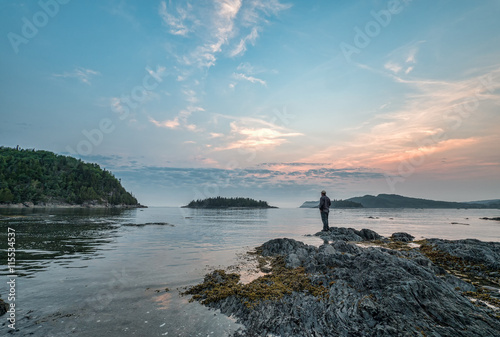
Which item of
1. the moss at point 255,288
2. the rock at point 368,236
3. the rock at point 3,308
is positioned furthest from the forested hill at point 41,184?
the rock at point 368,236

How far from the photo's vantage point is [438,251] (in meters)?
17.3

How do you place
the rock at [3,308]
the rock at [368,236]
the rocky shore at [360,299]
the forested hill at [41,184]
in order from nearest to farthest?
1. the rocky shore at [360,299]
2. the rock at [3,308]
3. the rock at [368,236]
4. the forested hill at [41,184]

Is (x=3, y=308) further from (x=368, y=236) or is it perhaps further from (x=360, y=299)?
(x=368, y=236)

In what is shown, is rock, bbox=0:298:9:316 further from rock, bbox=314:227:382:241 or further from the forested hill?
the forested hill

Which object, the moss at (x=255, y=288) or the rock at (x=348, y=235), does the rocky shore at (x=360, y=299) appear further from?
the rock at (x=348, y=235)

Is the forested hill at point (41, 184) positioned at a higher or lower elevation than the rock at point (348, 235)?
higher

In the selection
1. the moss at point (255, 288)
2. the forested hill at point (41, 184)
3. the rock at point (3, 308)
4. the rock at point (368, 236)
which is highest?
the forested hill at point (41, 184)

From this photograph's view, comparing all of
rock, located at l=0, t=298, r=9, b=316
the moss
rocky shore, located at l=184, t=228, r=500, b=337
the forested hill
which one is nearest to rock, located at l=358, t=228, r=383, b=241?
rocky shore, located at l=184, t=228, r=500, b=337

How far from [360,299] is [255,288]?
13.4ft

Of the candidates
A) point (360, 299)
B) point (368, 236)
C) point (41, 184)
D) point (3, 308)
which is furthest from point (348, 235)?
point (41, 184)

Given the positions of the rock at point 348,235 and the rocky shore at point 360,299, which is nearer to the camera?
the rocky shore at point 360,299

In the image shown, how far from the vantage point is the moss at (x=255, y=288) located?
8.83m

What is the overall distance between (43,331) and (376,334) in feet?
32.1

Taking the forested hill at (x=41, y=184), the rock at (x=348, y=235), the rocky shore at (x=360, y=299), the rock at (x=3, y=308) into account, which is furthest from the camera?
the forested hill at (x=41, y=184)
